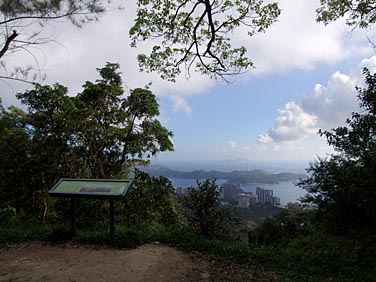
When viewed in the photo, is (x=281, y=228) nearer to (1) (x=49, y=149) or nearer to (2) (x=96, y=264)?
(2) (x=96, y=264)

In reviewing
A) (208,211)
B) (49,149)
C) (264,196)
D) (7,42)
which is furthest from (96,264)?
(264,196)

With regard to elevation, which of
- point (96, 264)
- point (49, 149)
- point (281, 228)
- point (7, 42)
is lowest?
point (281, 228)

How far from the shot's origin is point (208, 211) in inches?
207

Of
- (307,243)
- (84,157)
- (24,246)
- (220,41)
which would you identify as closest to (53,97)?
(84,157)

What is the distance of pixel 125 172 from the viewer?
29.5ft

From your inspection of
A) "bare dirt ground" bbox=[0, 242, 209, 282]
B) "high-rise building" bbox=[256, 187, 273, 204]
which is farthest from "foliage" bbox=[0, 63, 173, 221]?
"high-rise building" bbox=[256, 187, 273, 204]

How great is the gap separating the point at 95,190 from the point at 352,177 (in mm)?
3977

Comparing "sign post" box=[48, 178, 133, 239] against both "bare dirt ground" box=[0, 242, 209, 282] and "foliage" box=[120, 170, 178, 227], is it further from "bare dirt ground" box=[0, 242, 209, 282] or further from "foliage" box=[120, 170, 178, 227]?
"foliage" box=[120, 170, 178, 227]

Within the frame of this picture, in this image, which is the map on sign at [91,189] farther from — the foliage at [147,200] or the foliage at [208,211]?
the foliage at [147,200]

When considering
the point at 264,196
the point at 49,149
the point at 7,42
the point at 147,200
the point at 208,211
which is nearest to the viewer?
the point at 7,42

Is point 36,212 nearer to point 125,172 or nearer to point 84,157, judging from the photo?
point 84,157

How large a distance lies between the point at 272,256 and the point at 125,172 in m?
5.73

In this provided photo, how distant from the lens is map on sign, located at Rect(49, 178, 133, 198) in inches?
183

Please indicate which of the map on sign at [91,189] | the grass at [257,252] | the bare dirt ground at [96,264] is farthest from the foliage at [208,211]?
the map on sign at [91,189]
